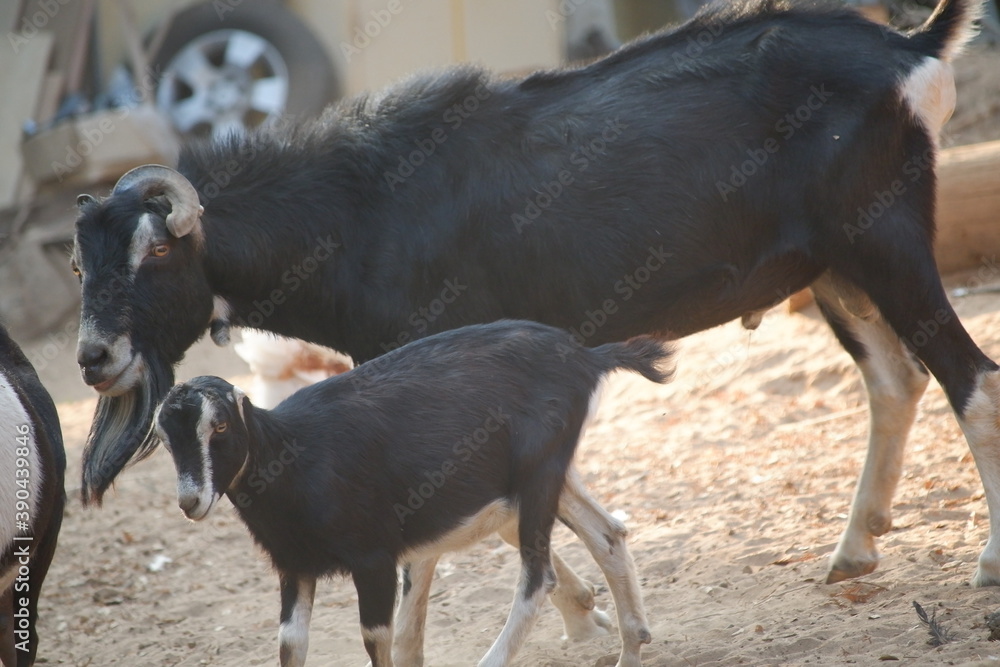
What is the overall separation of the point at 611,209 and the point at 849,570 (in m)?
1.89

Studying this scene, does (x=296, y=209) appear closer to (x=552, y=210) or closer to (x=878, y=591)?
(x=552, y=210)

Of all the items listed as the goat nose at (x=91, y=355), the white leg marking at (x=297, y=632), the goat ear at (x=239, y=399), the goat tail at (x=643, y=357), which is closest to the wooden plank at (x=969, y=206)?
the goat tail at (x=643, y=357)

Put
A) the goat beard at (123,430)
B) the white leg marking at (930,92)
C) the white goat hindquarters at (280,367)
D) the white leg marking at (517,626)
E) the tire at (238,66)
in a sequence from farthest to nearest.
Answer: the tire at (238,66) < the white goat hindquarters at (280,367) < the white leg marking at (930,92) < the goat beard at (123,430) < the white leg marking at (517,626)

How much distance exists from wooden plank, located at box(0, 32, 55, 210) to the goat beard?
9.29 metres

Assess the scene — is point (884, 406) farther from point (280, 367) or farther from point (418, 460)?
point (280, 367)

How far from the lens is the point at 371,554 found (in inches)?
151

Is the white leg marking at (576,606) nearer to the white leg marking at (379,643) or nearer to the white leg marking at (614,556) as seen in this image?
the white leg marking at (614,556)

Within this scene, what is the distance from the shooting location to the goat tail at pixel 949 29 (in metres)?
4.73

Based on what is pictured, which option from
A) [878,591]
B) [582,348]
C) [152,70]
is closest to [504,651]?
[582,348]

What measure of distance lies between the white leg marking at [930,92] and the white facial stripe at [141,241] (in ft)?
9.98

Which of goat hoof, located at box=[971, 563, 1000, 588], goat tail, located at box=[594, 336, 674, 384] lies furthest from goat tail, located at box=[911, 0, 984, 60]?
goat hoof, located at box=[971, 563, 1000, 588]

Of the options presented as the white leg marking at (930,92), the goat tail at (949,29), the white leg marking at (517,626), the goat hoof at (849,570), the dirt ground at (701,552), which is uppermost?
the goat tail at (949,29)

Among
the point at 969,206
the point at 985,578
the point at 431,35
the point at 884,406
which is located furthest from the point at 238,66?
the point at 985,578

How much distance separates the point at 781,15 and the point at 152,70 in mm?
9503
